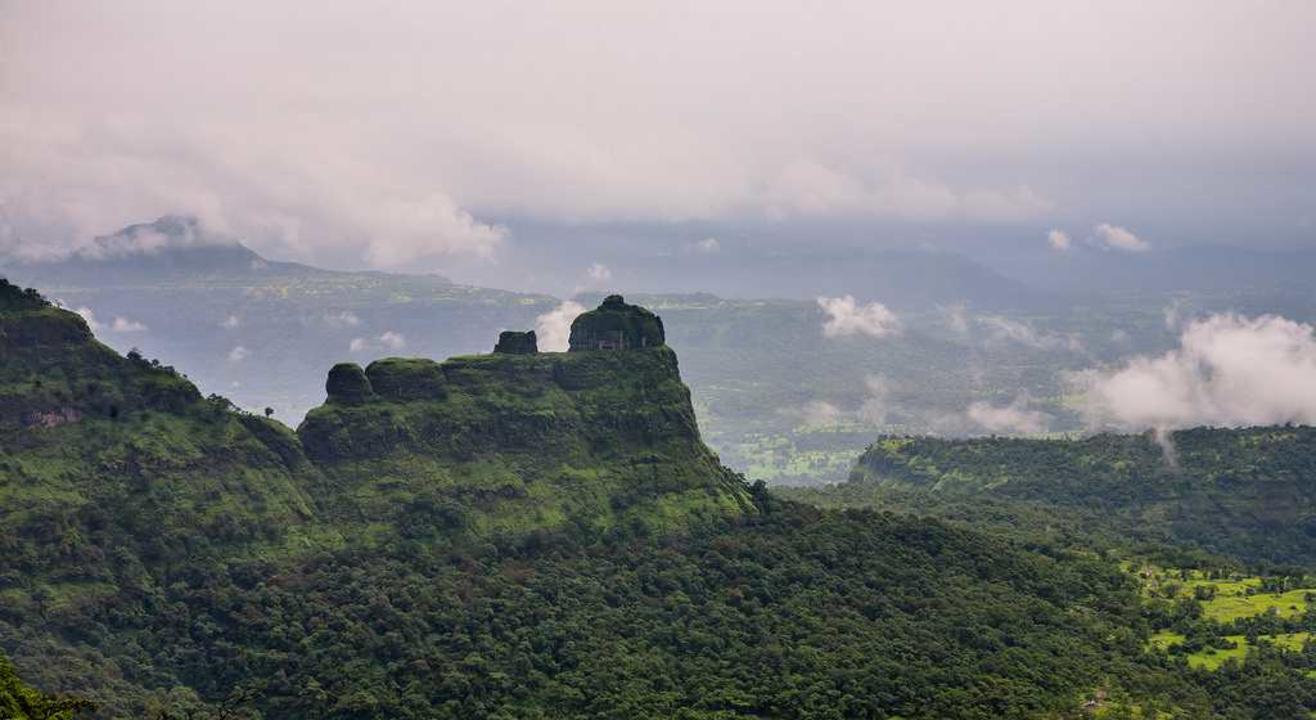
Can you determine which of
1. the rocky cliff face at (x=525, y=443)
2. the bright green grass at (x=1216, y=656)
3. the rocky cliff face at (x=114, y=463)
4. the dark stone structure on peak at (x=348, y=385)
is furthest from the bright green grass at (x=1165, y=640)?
the dark stone structure on peak at (x=348, y=385)

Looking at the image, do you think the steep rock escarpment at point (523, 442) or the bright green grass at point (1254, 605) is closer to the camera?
the bright green grass at point (1254, 605)

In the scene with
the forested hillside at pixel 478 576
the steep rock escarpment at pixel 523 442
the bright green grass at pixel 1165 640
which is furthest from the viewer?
the steep rock escarpment at pixel 523 442

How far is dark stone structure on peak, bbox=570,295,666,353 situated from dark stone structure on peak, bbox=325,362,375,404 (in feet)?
123

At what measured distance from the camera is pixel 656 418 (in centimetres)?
15862

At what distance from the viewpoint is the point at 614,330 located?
171000mm

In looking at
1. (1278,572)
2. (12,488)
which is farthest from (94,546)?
(1278,572)

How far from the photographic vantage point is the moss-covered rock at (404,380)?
482ft

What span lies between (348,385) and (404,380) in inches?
298

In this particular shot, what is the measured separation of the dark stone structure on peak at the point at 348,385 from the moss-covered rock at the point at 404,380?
7.93 ft

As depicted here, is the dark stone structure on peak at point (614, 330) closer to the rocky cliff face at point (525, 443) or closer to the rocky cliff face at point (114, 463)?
the rocky cliff face at point (525, 443)

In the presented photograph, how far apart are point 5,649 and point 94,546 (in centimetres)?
1716

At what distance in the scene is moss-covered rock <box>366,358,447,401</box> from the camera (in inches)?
5787

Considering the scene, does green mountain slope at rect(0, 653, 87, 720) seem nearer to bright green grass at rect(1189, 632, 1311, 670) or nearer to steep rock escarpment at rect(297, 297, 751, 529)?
steep rock escarpment at rect(297, 297, 751, 529)

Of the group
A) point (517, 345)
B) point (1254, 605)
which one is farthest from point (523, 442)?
point (1254, 605)
